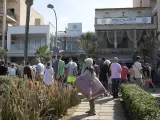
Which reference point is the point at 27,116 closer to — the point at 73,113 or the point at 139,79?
the point at 73,113

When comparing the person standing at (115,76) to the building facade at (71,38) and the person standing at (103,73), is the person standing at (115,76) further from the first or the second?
the building facade at (71,38)

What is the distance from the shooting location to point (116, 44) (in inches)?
1340

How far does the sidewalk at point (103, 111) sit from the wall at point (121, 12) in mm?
26842

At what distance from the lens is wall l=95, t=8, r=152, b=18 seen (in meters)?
→ 35.9

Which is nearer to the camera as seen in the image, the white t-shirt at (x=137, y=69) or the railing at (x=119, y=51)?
the white t-shirt at (x=137, y=69)

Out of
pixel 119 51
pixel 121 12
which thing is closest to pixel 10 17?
pixel 121 12

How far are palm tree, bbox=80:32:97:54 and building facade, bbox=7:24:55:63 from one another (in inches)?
251

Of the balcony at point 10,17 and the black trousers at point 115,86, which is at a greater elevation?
the balcony at point 10,17

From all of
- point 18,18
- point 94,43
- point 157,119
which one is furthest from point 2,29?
point 157,119

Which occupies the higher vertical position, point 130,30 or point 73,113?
point 130,30

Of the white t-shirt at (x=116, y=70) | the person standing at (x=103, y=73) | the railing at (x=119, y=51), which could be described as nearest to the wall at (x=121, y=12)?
the railing at (x=119, y=51)

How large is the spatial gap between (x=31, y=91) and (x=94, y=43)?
2690cm

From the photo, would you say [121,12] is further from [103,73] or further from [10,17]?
[103,73]

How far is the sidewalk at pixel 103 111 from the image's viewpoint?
774cm
